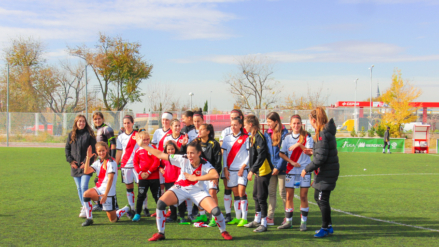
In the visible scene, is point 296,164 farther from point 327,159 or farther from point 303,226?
point 303,226

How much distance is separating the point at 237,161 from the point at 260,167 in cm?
43

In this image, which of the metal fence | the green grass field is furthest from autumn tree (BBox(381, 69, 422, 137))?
the green grass field

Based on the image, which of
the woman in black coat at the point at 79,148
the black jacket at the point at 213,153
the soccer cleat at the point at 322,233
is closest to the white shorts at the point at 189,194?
the black jacket at the point at 213,153

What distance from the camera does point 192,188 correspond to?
5.00 meters

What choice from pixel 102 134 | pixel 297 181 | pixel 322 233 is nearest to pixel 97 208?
pixel 102 134

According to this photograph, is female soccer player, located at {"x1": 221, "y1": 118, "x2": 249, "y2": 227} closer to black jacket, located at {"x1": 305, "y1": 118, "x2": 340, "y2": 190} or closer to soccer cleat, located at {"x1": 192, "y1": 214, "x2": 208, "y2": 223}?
soccer cleat, located at {"x1": 192, "y1": 214, "x2": 208, "y2": 223}

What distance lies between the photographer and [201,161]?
16.5 feet

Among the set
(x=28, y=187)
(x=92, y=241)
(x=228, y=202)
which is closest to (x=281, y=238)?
(x=228, y=202)

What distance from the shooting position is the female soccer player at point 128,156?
6289 millimetres

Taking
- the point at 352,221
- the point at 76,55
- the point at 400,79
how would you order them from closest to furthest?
the point at 352,221 → the point at 400,79 → the point at 76,55

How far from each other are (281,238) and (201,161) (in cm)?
160

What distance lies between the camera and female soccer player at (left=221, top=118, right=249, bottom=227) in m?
5.64

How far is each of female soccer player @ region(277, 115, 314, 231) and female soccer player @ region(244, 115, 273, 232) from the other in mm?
297

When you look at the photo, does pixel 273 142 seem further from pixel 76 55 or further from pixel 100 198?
pixel 76 55
